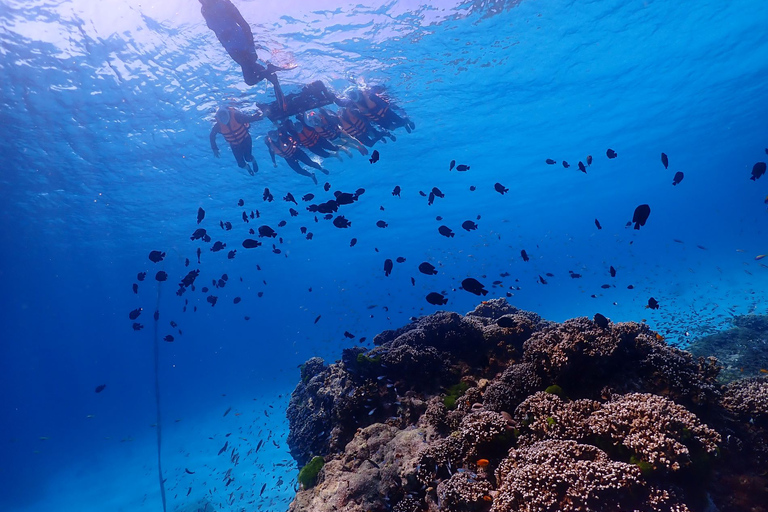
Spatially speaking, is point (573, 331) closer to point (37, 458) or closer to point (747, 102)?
point (747, 102)

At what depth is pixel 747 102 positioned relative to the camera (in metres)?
30.5

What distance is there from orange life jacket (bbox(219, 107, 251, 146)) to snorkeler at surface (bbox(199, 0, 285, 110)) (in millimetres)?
1970

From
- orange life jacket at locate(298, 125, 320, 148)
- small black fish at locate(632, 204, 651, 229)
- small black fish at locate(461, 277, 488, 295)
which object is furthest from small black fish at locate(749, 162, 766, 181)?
orange life jacket at locate(298, 125, 320, 148)

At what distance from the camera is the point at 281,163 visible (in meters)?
24.3

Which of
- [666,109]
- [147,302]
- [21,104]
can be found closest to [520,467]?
[21,104]

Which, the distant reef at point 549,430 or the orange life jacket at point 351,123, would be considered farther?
the orange life jacket at point 351,123

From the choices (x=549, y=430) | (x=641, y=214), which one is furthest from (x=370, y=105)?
(x=549, y=430)

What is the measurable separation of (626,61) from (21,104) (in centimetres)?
3188

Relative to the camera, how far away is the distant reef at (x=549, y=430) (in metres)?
3.47

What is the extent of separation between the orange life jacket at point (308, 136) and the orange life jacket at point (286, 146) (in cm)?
62

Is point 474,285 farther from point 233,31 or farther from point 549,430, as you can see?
point 233,31

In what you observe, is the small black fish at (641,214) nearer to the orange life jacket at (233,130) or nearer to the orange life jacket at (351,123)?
the orange life jacket at (351,123)

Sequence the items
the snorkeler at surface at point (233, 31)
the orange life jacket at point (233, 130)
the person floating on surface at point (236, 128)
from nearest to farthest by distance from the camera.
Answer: the snorkeler at surface at point (233, 31) → the person floating on surface at point (236, 128) → the orange life jacket at point (233, 130)

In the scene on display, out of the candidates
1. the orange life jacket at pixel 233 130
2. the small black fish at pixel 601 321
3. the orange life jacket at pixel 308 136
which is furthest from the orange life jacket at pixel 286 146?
the small black fish at pixel 601 321
